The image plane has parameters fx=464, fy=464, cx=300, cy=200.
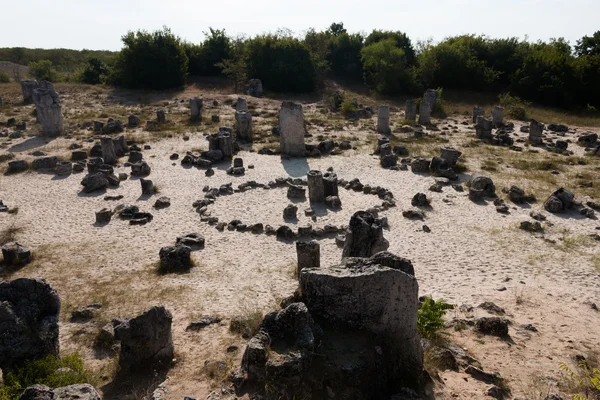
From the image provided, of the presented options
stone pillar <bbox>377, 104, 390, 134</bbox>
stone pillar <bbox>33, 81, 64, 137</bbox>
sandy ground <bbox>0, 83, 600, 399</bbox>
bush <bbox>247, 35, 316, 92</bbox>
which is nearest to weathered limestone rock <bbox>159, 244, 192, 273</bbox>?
sandy ground <bbox>0, 83, 600, 399</bbox>

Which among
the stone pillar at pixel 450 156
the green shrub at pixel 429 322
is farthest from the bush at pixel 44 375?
the stone pillar at pixel 450 156

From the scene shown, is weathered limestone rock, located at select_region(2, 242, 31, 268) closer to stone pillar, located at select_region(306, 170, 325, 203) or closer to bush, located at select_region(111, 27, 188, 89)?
stone pillar, located at select_region(306, 170, 325, 203)

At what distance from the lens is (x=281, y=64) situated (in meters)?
42.2

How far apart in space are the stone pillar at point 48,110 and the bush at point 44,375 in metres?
23.2

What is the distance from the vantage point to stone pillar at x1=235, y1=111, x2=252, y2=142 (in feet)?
85.1

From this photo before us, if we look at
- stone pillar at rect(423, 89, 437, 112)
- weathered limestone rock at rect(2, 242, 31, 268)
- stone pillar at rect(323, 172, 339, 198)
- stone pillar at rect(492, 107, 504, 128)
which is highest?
stone pillar at rect(423, 89, 437, 112)

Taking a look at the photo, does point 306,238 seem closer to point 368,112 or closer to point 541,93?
point 368,112

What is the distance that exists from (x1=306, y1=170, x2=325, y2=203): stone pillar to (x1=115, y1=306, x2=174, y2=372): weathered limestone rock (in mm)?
9489

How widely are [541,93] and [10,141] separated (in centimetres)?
3852

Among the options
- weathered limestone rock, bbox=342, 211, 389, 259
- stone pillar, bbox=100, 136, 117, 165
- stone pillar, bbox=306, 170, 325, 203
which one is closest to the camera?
weathered limestone rock, bbox=342, 211, 389, 259

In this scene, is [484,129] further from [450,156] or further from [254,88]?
[254,88]

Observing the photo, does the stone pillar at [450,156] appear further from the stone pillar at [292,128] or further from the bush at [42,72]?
the bush at [42,72]

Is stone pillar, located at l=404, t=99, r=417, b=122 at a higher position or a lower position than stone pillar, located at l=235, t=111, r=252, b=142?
higher

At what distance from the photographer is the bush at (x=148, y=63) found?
41.9 metres
